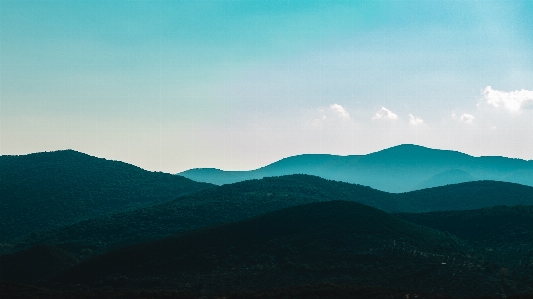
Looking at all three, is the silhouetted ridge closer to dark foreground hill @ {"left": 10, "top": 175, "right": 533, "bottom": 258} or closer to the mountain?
dark foreground hill @ {"left": 10, "top": 175, "right": 533, "bottom": 258}

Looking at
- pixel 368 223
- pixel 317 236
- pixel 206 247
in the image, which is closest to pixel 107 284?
pixel 206 247

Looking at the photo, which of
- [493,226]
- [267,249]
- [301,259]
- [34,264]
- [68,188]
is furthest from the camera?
[68,188]

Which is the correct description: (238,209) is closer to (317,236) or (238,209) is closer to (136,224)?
(136,224)

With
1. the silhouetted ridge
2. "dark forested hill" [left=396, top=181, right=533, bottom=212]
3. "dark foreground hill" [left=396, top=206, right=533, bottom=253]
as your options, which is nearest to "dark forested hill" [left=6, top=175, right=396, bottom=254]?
"dark forested hill" [left=396, top=181, right=533, bottom=212]

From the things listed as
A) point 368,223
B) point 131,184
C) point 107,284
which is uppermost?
point 131,184

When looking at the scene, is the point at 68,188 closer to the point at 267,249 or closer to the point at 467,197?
the point at 267,249

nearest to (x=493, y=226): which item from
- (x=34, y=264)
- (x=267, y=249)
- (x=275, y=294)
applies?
(x=267, y=249)

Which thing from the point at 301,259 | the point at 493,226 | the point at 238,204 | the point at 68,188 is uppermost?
the point at 68,188
